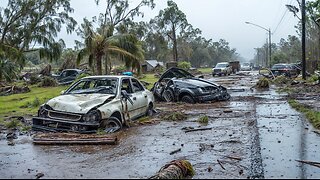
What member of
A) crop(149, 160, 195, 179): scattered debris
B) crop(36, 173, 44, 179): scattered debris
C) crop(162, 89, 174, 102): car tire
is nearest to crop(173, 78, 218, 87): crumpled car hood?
crop(162, 89, 174, 102): car tire

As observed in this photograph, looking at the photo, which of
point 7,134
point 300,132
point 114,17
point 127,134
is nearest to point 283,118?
point 300,132

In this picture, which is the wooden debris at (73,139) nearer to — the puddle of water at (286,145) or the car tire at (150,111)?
the puddle of water at (286,145)

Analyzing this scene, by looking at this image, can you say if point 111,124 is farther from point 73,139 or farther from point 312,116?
point 312,116

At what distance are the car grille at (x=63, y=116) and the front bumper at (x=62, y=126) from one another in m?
0.12

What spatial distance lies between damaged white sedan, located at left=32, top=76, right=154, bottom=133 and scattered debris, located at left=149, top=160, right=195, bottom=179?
362 cm

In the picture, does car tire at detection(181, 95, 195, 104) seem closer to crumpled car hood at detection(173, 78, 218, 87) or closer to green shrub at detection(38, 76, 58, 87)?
crumpled car hood at detection(173, 78, 218, 87)

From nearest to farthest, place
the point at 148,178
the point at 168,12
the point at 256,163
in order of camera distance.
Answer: the point at 148,178 < the point at 256,163 < the point at 168,12

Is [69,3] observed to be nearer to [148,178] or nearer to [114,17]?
[114,17]

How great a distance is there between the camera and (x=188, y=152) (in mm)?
7434

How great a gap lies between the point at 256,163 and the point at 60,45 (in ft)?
134

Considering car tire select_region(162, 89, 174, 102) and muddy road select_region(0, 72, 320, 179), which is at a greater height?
car tire select_region(162, 89, 174, 102)

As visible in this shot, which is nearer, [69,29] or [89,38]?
[89,38]

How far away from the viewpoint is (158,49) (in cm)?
8794

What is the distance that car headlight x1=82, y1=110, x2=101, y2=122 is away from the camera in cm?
903
